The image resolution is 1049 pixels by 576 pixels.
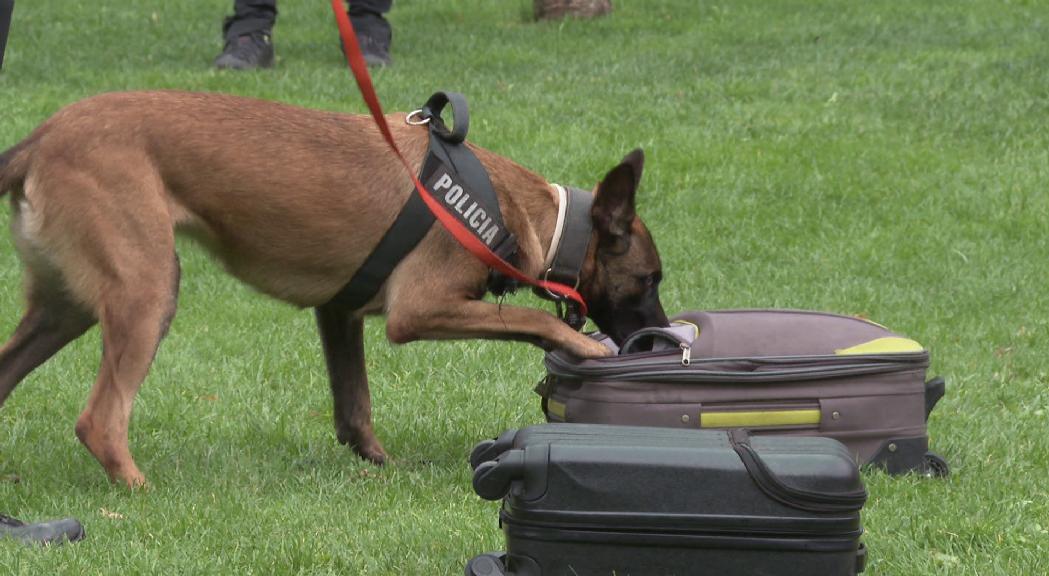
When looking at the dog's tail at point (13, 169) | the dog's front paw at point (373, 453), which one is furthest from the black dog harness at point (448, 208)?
the dog's tail at point (13, 169)

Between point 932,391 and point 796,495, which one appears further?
point 932,391

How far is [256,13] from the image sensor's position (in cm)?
1217

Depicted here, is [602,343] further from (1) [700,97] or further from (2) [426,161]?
(1) [700,97]

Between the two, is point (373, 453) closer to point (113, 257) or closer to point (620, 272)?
point (620, 272)

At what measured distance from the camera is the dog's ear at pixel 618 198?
5012 mm

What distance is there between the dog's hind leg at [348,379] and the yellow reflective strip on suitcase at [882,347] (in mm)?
1738

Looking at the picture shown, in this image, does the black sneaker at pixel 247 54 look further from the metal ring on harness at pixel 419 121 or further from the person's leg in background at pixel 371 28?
the metal ring on harness at pixel 419 121

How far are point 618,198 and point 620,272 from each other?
0.30m

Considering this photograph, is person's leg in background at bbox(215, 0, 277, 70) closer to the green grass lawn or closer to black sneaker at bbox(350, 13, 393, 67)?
the green grass lawn

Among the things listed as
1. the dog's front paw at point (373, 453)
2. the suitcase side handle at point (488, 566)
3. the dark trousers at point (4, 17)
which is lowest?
the dog's front paw at point (373, 453)

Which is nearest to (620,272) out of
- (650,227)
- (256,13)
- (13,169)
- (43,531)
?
(13,169)

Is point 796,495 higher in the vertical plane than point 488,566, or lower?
higher

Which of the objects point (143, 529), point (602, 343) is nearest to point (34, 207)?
point (143, 529)

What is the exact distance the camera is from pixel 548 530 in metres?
3.33
